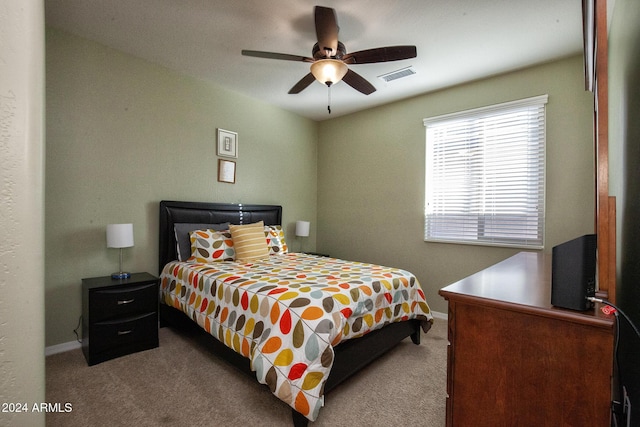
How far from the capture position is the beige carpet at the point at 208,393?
1.71 meters

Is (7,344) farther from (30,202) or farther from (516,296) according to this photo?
(516,296)

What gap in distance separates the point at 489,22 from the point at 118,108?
340cm

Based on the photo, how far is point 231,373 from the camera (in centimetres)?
220

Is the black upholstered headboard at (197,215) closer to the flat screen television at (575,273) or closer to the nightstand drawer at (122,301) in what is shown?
the nightstand drawer at (122,301)

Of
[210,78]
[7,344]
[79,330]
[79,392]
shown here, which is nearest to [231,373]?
[79,392]

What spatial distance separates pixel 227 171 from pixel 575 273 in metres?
3.52

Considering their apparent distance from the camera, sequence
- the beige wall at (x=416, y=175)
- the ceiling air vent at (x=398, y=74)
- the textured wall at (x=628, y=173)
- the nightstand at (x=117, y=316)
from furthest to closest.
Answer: the ceiling air vent at (x=398, y=74) < the beige wall at (x=416, y=175) < the nightstand at (x=117, y=316) < the textured wall at (x=628, y=173)

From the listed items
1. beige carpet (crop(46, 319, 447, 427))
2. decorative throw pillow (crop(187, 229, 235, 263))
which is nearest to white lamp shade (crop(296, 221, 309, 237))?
decorative throw pillow (crop(187, 229, 235, 263))

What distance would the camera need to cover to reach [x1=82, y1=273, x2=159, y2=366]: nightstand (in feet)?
7.53

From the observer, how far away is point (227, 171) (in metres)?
3.72

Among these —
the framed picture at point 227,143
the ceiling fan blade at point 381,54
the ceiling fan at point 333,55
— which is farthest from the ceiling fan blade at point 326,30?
the framed picture at point 227,143

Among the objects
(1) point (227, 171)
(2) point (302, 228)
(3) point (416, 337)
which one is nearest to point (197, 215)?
(1) point (227, 171)

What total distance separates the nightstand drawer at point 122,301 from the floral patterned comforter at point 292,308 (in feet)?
0.73

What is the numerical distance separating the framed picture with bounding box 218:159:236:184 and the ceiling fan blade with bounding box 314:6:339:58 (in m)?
2.03
